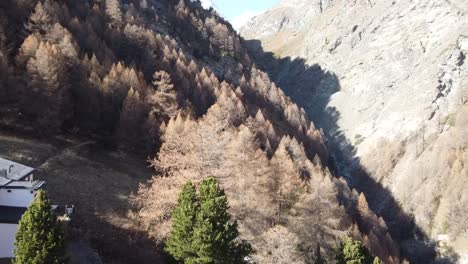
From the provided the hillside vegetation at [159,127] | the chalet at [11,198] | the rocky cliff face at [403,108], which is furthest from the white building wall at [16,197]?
the rocky cliff face at [403,108]

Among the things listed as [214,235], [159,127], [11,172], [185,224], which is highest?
[159,127]

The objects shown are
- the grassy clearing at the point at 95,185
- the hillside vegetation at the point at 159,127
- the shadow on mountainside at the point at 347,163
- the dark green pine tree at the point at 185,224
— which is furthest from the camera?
the shadow on mountainside at the point at 347,163

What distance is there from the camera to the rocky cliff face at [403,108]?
114312 mm

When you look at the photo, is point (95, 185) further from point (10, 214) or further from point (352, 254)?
point (352, 254)

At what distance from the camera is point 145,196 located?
3706 centimetres

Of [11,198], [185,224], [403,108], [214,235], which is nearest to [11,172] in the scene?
[11,198]

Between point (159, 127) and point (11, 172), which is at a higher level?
point (159, 127)

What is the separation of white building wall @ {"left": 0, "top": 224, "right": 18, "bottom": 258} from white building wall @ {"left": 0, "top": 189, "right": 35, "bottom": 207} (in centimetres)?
→ 271

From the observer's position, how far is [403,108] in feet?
463

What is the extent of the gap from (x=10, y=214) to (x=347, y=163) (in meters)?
118

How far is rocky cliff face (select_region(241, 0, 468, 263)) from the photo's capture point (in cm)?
11431

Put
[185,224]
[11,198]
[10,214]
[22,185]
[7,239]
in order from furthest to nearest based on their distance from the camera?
[22,185], [11,198], [10,214], [7,239], [185,224]

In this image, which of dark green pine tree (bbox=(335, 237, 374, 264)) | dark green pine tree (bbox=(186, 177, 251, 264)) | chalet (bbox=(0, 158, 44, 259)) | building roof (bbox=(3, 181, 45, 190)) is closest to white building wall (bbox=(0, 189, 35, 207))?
chalet (bbox=(0, 158, 44, 259))

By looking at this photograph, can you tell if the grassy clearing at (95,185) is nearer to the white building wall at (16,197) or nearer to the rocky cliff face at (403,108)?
the white building wall at (16,197)
